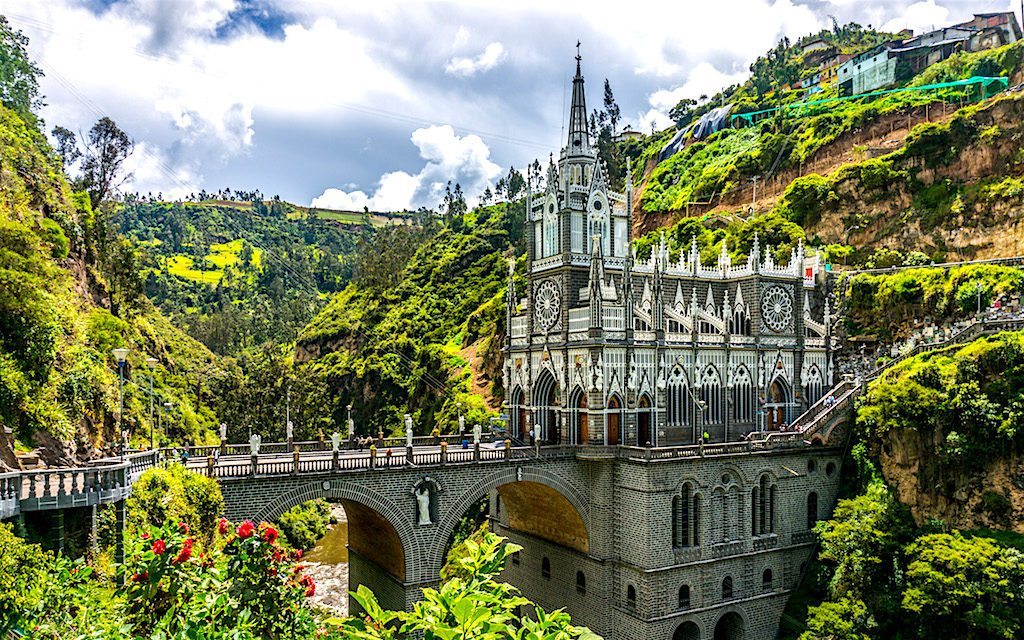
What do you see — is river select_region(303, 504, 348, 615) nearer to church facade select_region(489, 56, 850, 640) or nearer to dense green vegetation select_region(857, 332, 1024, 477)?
church facade select_region(489, 56, 850, 640)

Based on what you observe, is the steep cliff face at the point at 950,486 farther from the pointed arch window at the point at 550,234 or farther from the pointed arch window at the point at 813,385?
the pointed arch window at the point at 550,234

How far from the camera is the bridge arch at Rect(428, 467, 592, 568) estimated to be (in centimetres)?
3272

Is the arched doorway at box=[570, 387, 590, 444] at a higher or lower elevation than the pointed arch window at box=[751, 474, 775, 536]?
higher

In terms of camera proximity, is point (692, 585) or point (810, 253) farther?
point (810, 253)

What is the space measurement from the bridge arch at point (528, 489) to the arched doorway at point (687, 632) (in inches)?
215

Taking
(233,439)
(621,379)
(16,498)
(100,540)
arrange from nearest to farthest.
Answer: (16,498) → (100,540) → (621,379) → (233,439)

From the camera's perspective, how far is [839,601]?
34.5m

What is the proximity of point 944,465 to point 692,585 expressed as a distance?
12.3 m

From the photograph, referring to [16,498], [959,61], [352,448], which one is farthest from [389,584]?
[959,61]

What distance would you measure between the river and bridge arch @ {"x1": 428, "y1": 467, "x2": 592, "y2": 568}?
12815 mm

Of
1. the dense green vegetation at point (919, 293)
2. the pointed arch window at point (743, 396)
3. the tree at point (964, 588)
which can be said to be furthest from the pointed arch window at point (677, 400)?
the dense green vegetation at point (919, 293)

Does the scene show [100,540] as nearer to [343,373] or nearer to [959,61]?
[343,373]

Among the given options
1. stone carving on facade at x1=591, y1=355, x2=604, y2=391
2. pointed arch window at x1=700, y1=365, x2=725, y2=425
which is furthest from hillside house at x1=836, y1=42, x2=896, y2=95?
stone carving on facade at x1=591, y1=355, x2=604, y2=391

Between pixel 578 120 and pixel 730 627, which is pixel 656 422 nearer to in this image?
pixel 730 627
